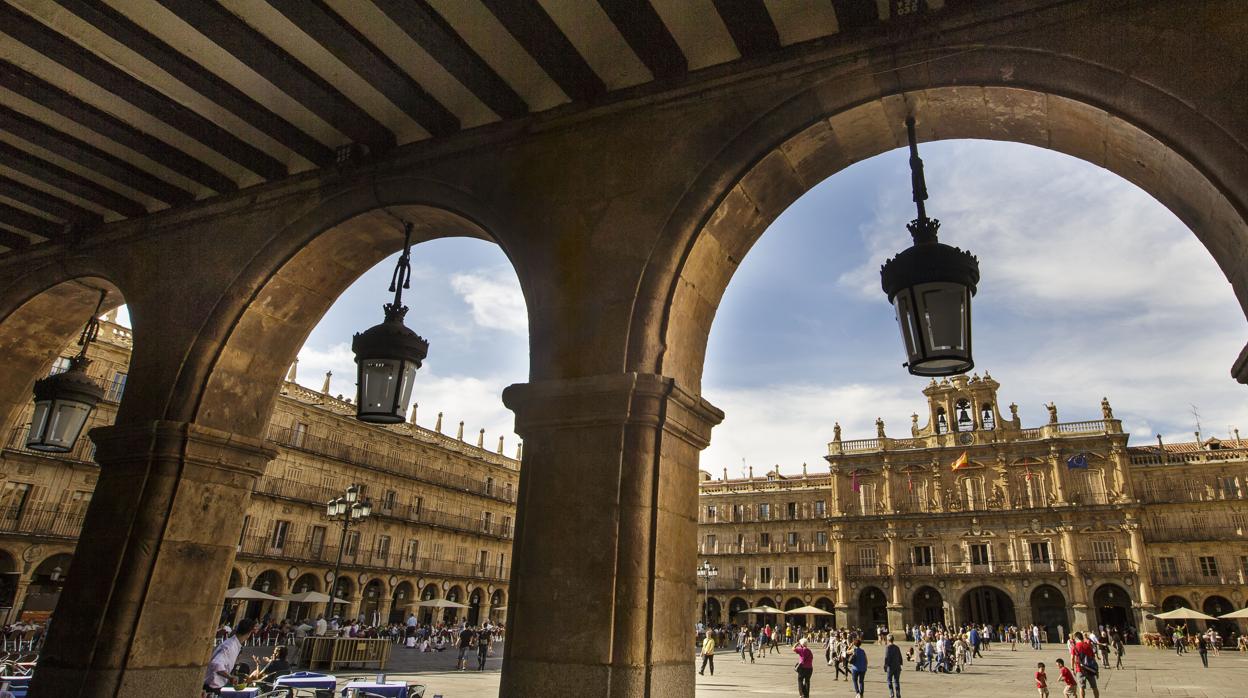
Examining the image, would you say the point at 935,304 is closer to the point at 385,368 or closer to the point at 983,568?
the point at 385,368

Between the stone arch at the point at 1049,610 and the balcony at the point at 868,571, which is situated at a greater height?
the balcony at the point at 868,571

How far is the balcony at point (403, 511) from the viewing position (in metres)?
28.2

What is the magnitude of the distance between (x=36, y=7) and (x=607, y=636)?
13.2ft

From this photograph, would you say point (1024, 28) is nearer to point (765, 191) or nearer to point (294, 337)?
point (765, 191)

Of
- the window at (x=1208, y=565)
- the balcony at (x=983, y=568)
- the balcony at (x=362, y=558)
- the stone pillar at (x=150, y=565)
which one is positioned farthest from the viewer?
the balcony at (x=983, y=568)

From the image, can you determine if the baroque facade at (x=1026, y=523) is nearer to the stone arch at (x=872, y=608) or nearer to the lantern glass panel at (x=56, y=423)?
the stone arch at (x=872, y=608)

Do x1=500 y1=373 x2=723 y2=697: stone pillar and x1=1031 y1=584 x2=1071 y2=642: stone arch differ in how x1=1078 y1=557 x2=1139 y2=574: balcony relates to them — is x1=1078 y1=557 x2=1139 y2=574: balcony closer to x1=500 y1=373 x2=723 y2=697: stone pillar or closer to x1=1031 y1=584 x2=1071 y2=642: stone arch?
x1=1031 y1=584 x2=1071 y2=642: stone arch

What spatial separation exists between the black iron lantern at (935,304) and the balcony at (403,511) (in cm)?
2941

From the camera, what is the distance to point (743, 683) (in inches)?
593

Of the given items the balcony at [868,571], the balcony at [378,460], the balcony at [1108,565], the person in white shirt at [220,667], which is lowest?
the person in white shirt at [220,667]

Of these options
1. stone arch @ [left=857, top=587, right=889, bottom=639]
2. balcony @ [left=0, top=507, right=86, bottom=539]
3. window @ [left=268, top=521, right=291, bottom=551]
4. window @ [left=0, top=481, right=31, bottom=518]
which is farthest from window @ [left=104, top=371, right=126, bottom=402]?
→ stone arch @ [left=857, top=587, right=889, bottom=639]

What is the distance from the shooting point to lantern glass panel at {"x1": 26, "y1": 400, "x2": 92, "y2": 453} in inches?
196

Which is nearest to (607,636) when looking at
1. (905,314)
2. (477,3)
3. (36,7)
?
(905,314)

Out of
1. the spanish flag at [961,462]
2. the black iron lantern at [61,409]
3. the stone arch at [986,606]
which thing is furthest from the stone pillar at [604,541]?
the stone arch at [986,606]
